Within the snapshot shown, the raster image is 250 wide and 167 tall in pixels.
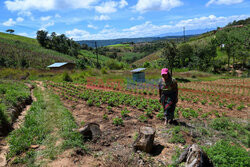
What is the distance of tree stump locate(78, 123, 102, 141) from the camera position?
538 centimetres

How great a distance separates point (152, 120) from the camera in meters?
7.15

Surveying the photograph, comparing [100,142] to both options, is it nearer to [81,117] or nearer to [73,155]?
[73,155]

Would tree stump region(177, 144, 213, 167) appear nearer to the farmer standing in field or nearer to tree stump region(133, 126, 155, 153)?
tree stump region(133, 126, 155, 153)

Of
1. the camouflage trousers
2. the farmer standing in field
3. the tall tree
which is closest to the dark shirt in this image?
the farmer standing in field

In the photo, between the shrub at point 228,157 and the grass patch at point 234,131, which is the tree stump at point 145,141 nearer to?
the shrub at point 228,157

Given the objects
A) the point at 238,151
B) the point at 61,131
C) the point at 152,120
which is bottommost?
the point at 152,120

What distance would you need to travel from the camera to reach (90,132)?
5.49 m

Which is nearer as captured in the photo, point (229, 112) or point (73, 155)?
point (73, 155)

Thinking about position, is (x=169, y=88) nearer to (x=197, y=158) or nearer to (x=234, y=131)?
(x=197, y=158)

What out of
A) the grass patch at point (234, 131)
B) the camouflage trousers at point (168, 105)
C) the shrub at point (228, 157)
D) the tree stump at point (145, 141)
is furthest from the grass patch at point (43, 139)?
the grass patch at point (234, 131)

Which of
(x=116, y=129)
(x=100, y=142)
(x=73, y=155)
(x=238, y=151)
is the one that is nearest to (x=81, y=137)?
(x=100, y=142)

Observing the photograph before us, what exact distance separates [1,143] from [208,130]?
22.8 ft

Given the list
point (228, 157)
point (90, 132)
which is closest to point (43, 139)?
point (90, 132)

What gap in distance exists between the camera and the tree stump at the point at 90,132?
212 inches
